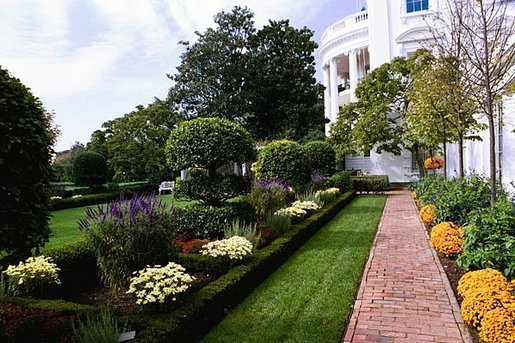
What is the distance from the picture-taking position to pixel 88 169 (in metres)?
→ 21.4

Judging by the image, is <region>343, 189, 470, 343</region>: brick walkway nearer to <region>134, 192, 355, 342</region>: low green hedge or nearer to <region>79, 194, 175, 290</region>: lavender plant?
<region>134, 192, 355, 342</region>: low green hedge

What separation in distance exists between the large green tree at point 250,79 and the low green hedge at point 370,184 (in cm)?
897

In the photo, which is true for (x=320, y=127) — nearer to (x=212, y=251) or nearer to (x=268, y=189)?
(x=268, y=189)

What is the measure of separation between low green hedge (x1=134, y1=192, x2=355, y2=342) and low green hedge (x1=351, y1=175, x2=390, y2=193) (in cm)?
1252

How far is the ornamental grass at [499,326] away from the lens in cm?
323

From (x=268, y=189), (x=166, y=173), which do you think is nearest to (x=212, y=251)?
(x=268, y=189)

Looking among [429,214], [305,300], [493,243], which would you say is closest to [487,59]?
[493,243]

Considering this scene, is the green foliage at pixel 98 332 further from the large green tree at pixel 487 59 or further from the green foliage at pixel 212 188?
the large green tree at pixel 487 59

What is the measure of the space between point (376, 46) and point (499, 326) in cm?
2148

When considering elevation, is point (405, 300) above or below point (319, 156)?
below

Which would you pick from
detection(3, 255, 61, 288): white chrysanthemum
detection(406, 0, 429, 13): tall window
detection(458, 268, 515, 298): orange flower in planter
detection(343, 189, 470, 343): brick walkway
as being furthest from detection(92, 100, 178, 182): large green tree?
detection(458, 268, 515, 298): orange flower in planter

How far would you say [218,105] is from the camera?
27578 millimetres

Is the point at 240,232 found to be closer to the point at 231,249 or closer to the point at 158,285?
the point at 231,249

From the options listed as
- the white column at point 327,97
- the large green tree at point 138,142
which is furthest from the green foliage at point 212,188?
the white column at point 327,97
